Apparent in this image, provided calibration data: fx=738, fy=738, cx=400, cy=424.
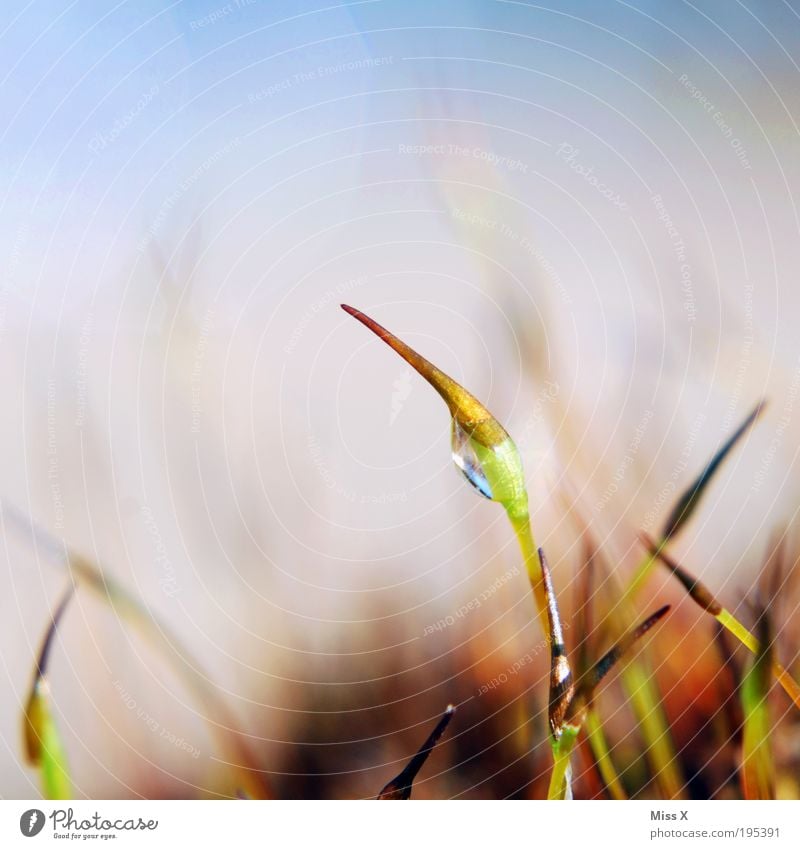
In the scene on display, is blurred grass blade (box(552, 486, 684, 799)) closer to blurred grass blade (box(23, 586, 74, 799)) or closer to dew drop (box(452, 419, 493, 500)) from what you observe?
dew drop (box(452, 419, 493, 500))

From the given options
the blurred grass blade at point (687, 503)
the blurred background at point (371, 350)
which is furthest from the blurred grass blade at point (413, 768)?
the blurred grass blade at point (687, 503)

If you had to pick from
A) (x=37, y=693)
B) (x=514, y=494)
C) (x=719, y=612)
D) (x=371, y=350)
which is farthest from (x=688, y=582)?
(x=37, y=693)

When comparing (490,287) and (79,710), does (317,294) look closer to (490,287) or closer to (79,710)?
(490,287)

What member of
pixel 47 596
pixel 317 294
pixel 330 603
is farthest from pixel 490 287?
pixel 47 596

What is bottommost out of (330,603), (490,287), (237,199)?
(330,603)
